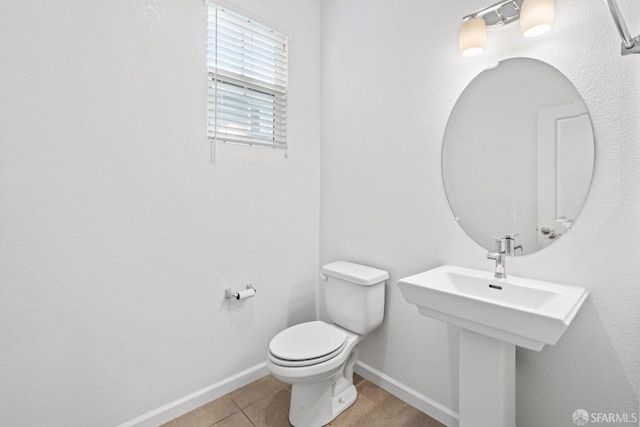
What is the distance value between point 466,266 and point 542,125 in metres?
0.72

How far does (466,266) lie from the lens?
1.52m

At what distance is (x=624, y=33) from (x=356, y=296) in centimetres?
154

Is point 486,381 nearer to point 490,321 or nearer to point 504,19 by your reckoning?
point 490,321

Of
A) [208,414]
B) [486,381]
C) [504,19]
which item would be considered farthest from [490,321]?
[208,414]

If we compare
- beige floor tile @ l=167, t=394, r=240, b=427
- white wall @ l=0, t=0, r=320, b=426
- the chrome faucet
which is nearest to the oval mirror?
the chrome faucet

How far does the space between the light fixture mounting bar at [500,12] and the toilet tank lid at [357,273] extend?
4.55 ft

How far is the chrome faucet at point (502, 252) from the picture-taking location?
4.32ft

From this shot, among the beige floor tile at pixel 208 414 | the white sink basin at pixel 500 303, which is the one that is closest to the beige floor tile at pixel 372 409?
the beige floor tile at pixel 208 414

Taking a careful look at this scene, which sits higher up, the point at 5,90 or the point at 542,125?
the point at 5,90

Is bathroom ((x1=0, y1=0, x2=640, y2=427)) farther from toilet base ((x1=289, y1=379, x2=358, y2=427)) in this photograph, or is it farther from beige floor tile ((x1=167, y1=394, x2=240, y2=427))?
toilet base ((x1=289, y1=379, x2=358, y2=427))

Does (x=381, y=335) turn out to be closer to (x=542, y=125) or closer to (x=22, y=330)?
(x=542, y=125)

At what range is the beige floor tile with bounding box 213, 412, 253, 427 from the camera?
5.24ft

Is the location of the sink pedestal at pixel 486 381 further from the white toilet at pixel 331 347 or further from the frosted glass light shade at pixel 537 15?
the frosted glass light shade at pixel 537 15

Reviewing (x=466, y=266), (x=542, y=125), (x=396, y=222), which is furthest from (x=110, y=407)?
(x=542, y=125)
